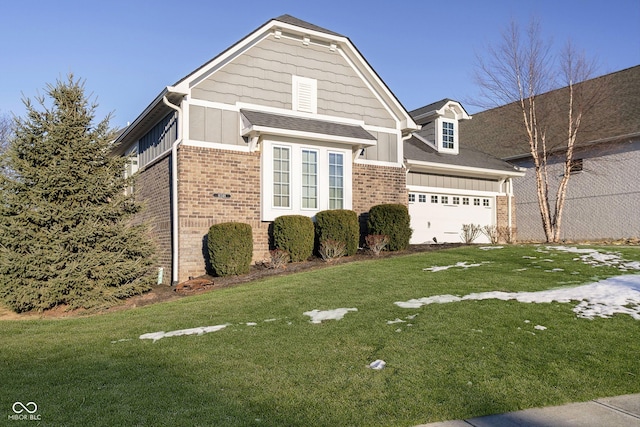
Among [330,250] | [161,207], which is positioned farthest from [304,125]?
[161,207]

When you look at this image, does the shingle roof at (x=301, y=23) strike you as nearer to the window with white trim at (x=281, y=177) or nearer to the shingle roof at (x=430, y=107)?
the window with white trim at (x=281, y=177)

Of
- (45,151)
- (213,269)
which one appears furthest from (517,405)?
(45,151)

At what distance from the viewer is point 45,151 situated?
10234mm

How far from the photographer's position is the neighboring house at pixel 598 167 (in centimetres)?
1898

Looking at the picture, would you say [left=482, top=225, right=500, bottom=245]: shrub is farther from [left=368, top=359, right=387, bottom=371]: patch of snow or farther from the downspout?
[left=368, top=359, right=387, bottom=371]: patch of snow

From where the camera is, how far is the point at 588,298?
7266mm

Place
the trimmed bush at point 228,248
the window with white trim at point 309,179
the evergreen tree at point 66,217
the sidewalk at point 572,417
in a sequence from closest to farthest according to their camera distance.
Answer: the sidewalk at point 572,417
the evergreen tree at point 66,217
the trimmed bush at point 228,248
the window with white trim at point 309,179

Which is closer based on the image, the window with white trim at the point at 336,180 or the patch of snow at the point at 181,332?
the patch of snow at the point at 181,332

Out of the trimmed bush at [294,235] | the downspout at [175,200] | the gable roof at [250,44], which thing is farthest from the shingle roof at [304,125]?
the trimmed bush at [294,235]

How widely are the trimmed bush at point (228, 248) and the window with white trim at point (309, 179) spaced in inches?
93.0

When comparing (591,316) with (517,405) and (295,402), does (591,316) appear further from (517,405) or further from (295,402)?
(295,402)

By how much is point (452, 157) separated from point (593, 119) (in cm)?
671

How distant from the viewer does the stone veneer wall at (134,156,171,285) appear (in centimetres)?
1299

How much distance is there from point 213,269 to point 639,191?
1628 cm
